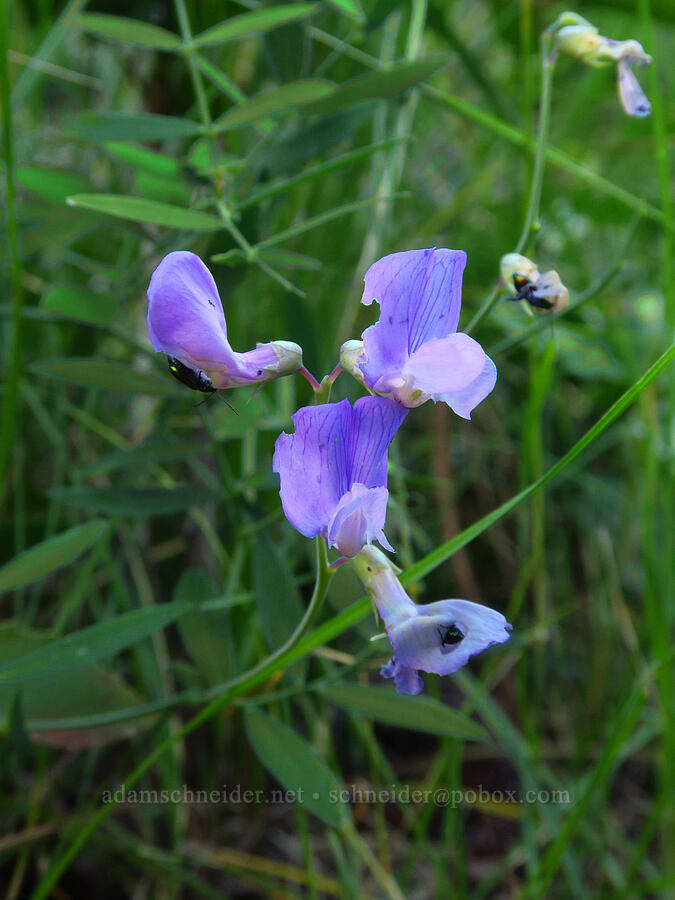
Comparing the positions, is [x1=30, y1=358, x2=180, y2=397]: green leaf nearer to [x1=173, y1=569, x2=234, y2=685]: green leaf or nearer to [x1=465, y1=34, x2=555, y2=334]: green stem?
[x1=173, y1=569, x2=234, y2=685]: green leaf

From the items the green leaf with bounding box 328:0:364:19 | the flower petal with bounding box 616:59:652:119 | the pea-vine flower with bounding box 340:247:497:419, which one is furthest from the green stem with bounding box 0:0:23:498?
the flower petal with bounding box 616:59:652:119

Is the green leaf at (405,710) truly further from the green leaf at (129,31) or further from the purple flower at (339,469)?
the green leaf at (129,31)

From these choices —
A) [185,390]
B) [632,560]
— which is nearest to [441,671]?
[185,390]

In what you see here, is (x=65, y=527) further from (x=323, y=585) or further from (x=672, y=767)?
(x=672, y=767)

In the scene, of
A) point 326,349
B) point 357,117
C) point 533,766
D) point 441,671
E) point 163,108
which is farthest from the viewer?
point 163,108

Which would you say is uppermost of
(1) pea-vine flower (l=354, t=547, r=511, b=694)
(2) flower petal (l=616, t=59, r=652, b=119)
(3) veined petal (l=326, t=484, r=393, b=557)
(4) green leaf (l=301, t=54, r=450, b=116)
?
(2) flower petal (l=616, t=59, r=652, b=119)

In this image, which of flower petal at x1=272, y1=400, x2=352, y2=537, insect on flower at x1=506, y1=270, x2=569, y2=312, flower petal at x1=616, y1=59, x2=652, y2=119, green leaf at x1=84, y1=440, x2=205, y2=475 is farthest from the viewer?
green leaf at x1=84, y1=440, x2=205, y2=475

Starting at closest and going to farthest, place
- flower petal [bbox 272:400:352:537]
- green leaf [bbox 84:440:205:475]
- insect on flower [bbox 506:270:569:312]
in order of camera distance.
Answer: flower petal [bbox 272:400:352:537], insect on flower [bbox 506:270:569:312], green leaf [bbox 84:440:205:475]
